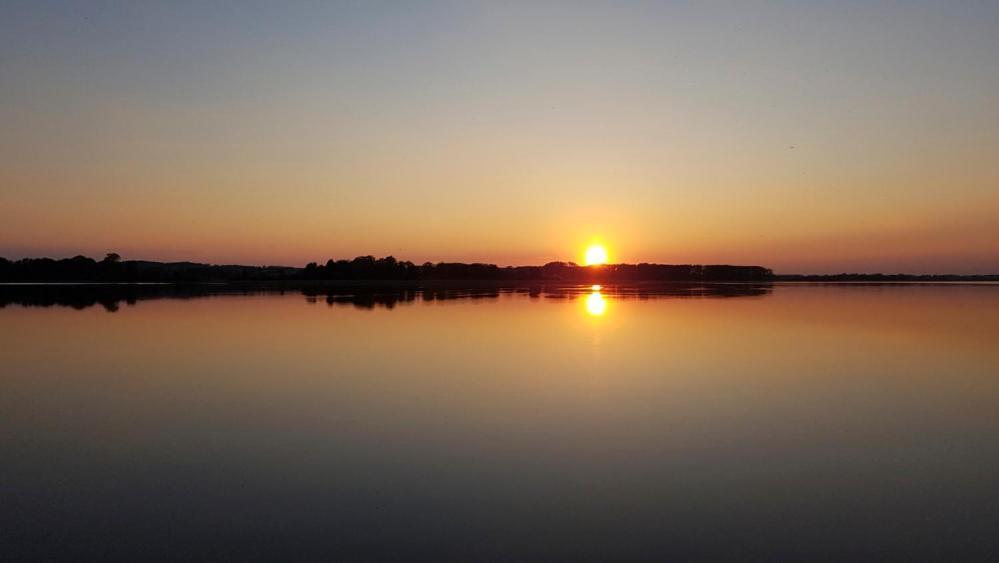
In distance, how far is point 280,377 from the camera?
40.8 feet

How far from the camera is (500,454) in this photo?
739 cm

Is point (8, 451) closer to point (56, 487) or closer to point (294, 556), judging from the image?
point (56, 487)

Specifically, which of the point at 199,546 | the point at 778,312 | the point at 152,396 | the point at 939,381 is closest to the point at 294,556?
the point at 199,546

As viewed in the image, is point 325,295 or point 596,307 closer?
point 596,307

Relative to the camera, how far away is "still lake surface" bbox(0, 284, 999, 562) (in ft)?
17.0

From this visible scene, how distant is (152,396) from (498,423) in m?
5.93

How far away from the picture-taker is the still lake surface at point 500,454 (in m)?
5.17

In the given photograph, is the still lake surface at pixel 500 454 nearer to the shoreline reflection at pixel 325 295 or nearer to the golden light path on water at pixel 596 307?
the golden light path on water at pixel 596 307

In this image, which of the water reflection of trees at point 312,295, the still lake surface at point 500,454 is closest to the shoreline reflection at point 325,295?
the water reflection of trees at point 312,295

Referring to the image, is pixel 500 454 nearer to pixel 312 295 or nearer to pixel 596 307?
pixel 596 307

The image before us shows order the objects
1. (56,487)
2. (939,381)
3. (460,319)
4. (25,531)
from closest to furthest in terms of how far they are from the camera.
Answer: (25,531) < (56,487) < (939,381) < (460,319)

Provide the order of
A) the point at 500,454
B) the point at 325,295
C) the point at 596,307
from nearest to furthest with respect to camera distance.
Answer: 1. the point at 500,454
2. the point at 596,307
3. the point at 325,295

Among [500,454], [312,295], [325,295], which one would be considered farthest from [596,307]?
[500,454]

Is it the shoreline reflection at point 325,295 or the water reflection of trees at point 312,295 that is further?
the water reflection of trees at point 312,295
